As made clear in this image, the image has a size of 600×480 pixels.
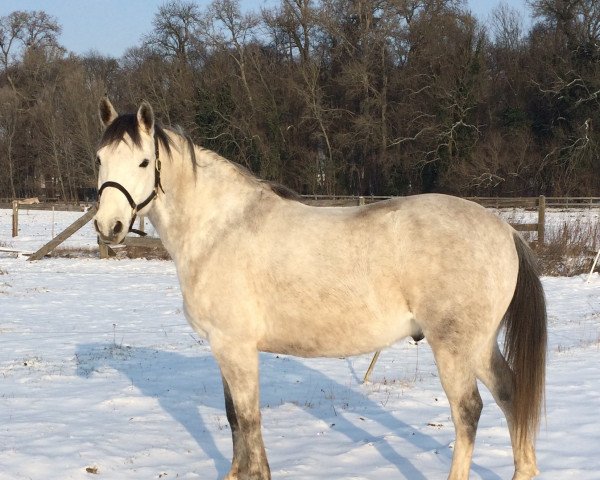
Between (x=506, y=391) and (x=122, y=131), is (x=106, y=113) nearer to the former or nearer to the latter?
(x=122, y=131)

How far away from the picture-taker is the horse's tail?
13.8 ft

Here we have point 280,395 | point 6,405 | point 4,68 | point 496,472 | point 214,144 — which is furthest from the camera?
point 4,68

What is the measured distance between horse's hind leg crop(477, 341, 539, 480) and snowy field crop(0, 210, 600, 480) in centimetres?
26

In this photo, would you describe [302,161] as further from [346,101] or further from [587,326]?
[587,326]

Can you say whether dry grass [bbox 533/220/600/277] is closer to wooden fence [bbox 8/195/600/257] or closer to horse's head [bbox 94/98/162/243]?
wooden fence [bbox 8/195/600/257]

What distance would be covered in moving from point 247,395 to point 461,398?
129 centimetres

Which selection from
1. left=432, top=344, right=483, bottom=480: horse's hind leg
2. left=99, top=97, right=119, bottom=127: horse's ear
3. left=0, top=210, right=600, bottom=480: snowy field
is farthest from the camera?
left=0, top=210, right=600, bottom=480: snowy field

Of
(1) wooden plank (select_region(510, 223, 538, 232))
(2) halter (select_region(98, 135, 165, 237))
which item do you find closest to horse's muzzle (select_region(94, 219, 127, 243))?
(2) halter (select_region(98, 135, 165, 237))

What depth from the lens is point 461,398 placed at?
395 centimetres

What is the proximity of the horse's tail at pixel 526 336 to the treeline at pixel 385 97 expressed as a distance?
1264 inches

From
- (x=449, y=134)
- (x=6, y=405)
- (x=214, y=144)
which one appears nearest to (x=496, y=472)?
(x=6, y=405)

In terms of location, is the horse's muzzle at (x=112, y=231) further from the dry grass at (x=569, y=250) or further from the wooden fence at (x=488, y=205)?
the dry grass at (x=569, y=250)

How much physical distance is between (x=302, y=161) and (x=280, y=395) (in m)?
35.0

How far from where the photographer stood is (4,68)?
53.5 meters
